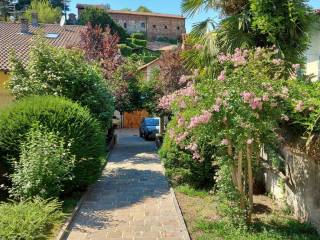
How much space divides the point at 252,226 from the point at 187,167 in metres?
3.79

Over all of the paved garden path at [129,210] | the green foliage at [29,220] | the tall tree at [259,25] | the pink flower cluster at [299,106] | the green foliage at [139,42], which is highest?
the green foliage at [139,42]

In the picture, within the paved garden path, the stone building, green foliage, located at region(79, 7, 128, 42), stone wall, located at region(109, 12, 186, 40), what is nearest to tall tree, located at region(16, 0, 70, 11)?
the stone building

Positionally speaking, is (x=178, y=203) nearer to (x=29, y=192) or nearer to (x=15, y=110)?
(x=29, y=192)

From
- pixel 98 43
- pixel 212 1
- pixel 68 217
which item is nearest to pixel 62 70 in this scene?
pixel 212 1

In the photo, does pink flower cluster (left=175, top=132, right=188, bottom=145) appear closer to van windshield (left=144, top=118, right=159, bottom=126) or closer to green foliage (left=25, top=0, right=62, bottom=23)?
van windshield (left=144, top=118, right=159, bottom=126)

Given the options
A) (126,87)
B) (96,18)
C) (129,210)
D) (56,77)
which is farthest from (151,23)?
(129,210)

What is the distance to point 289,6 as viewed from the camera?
31.2 ft

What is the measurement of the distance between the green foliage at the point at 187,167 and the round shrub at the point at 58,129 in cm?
207

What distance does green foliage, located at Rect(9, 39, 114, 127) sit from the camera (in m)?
13.2

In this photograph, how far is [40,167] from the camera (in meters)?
8.44

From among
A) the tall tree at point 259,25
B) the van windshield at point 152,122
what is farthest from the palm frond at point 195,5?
the van windshield at point 152,122

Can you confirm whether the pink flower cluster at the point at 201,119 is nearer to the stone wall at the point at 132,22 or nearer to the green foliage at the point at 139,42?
the green foliage at the point at 139,42

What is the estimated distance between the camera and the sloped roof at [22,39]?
75.3 feet

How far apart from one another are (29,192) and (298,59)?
23.0 ft
